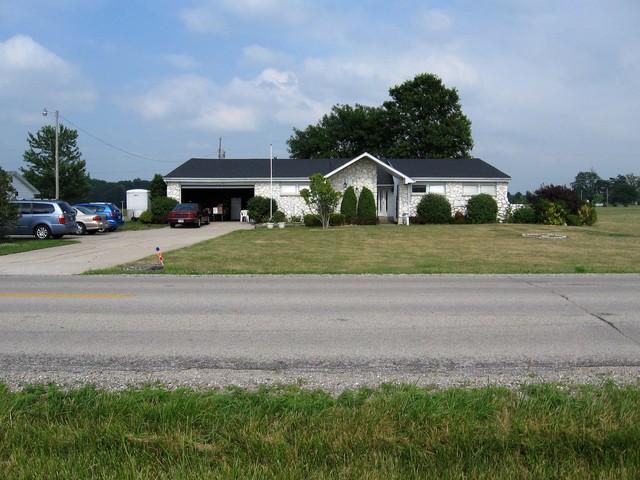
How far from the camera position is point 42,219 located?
25000 millimetres

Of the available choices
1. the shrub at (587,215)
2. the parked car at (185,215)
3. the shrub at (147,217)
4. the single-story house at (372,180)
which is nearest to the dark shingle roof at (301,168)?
Answer: the single-story house at (372,180)

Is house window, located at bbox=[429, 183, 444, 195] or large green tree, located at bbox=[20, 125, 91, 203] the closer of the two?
house window, located at bbox=[429, 183, 444, 195]

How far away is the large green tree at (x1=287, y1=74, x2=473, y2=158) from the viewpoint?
5747cm

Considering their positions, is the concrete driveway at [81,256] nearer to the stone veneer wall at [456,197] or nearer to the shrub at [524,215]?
the stone veneer wall at [456,197]

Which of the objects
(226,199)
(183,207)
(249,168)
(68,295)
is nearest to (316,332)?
(68,295)

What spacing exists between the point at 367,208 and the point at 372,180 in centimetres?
345

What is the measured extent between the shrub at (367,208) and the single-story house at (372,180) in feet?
6.45

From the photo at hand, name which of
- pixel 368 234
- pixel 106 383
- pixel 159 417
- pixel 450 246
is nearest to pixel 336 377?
pixel 159 417

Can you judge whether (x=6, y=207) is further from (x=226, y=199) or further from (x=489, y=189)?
(x=489, y=189)

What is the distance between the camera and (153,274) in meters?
14.2

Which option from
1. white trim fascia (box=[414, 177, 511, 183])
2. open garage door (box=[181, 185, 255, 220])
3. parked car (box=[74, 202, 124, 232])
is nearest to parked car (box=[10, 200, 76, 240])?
parked car (box=[74, 202, 124, 232])

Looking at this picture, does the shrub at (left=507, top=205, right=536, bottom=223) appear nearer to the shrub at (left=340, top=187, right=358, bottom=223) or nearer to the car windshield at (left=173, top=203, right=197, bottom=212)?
the shrub at (left=340, top=187, right=358, bottom=223)

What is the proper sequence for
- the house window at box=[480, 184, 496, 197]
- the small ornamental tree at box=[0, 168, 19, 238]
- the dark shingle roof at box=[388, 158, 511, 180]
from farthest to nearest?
the dark shingle roof at box=[388, 158, 511, 180]
the house window at box=[480, 184, 496, 197]
the small ornamental tree at box=[0, 168, 19, 238]

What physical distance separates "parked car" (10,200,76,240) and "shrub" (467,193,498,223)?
2479 cm
